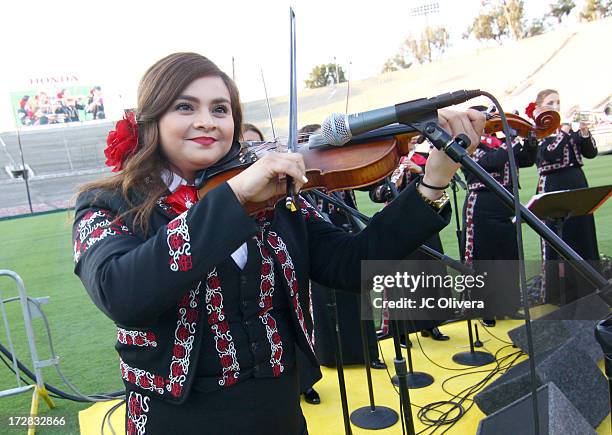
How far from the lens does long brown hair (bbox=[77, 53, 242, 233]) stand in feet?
4.36

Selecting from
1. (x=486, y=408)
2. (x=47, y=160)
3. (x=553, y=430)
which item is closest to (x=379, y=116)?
(x=553, y=430)

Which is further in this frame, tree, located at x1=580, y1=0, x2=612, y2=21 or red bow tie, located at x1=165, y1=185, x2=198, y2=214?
tree, located at x1=580, y1=0, x2=612, y2=21

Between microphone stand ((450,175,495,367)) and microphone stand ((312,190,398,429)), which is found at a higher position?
microphone stand ((312,190,398,429))

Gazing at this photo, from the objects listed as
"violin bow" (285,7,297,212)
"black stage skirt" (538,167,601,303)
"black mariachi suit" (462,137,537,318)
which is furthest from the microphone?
"black stage skirt" (538,167,601,303)

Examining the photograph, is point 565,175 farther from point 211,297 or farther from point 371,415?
point 211,297

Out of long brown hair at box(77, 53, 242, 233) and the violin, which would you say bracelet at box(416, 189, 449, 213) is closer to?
the violin

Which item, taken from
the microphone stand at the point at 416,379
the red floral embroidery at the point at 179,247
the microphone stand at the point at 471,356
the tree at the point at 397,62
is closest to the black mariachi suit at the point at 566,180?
the microphone stand at the point at 471,356

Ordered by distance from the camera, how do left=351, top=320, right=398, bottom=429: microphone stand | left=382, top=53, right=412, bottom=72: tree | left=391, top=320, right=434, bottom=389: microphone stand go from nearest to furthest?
left=351, top=320, right=398, bottom=429: microphone stand
left=391, top=320, right=434, bottom=389: microphone stand
left=382, top=53, right=412, bottom=72: tree

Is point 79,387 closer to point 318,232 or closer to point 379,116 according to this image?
point 318,232

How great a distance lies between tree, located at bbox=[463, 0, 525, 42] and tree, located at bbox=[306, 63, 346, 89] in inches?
488

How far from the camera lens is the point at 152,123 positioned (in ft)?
4.58

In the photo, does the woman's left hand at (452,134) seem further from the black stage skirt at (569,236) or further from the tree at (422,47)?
the tree at (422,47)

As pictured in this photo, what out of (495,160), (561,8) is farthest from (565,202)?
(561,8)

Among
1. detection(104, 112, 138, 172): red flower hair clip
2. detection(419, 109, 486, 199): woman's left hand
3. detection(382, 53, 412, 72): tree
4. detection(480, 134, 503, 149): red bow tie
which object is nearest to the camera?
detection(419, 109, 486, 199): woman's left hand
